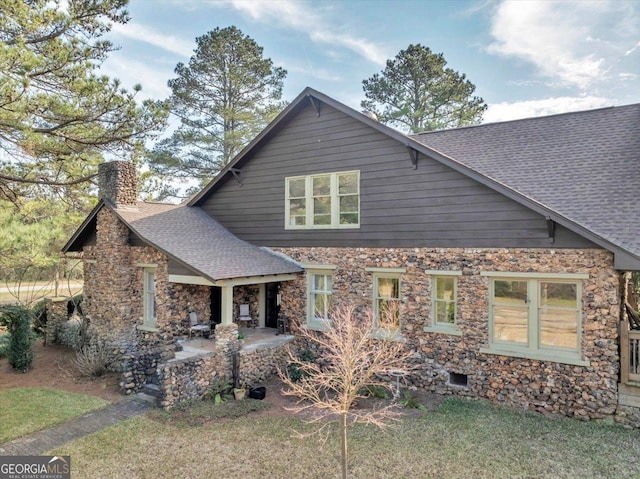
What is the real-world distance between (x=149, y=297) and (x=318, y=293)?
17.8 feet

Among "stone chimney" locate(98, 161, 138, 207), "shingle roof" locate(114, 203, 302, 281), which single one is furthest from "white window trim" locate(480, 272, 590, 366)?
"stone chimney" locate(98, 161, 138, 207)

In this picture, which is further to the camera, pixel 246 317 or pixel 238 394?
pixel 246 317

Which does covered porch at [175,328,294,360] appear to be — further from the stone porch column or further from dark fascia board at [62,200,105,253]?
dark fascia board at [62,200,105,253]

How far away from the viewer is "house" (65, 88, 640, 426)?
26.0ft

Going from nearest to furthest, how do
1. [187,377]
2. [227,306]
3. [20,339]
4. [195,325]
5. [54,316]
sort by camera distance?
[187,377] < [227,306] < [20,339] < [195,325] < [54,316]

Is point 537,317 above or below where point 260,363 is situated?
above

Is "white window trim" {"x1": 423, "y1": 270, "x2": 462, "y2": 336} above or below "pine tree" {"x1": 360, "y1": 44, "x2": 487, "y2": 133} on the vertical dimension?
below

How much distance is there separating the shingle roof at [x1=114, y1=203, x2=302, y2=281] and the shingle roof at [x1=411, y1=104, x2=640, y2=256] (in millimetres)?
6103

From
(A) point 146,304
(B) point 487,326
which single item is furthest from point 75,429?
(B) point 487,326

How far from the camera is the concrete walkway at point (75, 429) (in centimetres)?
687

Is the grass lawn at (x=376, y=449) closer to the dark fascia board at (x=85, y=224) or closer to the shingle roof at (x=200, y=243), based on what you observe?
the shingle roof at (x=200, y=243)

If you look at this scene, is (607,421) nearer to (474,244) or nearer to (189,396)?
(474,244)

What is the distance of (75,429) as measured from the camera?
762cm

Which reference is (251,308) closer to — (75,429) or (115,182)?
(115,182)
